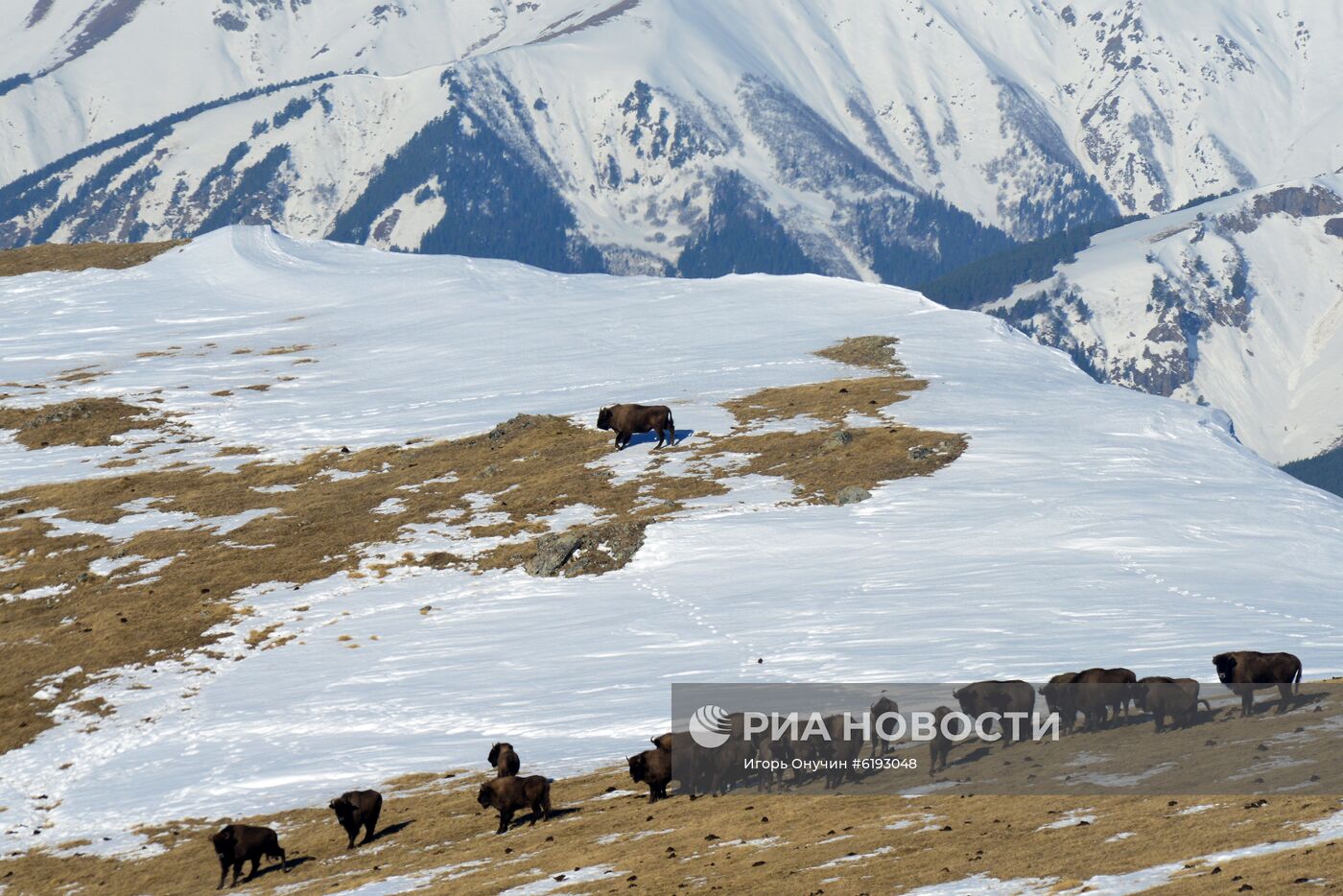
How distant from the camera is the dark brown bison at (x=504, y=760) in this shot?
119ft

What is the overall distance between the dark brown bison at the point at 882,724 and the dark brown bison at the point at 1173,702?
537 centimetres

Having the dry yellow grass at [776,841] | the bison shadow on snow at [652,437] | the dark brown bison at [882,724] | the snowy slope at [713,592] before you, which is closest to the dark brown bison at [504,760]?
the dry yellow grass at [776,841]

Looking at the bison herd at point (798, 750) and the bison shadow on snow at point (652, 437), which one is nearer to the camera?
the bison herd at point (798, 750)

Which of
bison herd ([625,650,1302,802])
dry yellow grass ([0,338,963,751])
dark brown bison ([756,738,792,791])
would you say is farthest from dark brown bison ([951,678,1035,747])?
dry yellow grass ([0,338,963,751])

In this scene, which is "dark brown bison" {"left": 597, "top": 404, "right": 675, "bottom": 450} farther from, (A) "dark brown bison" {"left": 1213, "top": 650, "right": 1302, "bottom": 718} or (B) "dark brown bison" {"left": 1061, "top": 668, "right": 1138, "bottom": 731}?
(A) "dark brown bison" {"left": 1213, "top": 650, "right": 1302, "bottom": 718}

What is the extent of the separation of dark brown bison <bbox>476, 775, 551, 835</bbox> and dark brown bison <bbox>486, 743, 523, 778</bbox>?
1393 millimetres

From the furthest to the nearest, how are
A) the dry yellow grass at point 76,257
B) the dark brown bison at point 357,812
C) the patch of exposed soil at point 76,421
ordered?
the dry yellow grass at point 76,257
the patch of exposed soil at point 76,421
the dark brown bison at point 357,812

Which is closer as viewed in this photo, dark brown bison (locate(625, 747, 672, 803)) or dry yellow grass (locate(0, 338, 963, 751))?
dark brown bison (locate(625, 747, 672, 803))

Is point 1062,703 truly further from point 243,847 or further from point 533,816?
point 243,847

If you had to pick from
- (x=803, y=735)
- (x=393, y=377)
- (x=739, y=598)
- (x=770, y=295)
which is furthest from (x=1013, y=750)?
(x=770, y=295)

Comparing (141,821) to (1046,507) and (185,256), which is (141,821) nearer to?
(1046,507)

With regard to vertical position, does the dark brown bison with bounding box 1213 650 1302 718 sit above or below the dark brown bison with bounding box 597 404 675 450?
below

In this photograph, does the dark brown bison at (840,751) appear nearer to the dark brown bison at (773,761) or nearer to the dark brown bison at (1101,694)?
the dark brown bison at (773,761)

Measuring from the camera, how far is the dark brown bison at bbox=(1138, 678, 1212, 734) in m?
33.1
